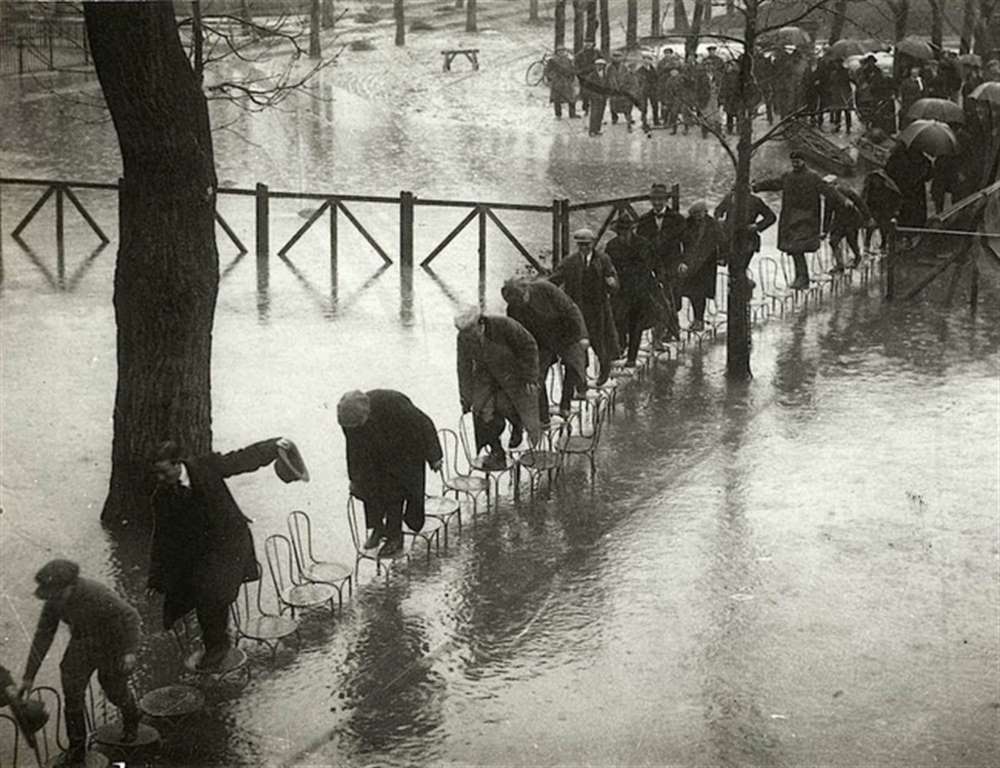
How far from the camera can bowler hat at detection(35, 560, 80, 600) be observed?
7.34m

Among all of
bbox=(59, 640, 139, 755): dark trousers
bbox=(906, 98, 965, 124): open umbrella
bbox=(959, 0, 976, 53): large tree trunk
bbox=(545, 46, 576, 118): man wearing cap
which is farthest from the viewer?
bbox=(545, 46, 576, 118): man wearing cap

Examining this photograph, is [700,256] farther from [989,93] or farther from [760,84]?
[760,84]

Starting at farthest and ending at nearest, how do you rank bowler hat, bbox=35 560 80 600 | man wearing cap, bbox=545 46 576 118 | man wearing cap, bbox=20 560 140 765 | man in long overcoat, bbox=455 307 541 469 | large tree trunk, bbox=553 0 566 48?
large tree trunk, bbox=553 0 566 48 < man wearing cap, bbox=545 46 576 118 < man in long overcoat, bbox=455 307 541 469 < man wearing cap, bbox=20 560 140 765 < bowler hat, bbox=35 560 80 600

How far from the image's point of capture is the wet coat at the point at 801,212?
60.9 feet

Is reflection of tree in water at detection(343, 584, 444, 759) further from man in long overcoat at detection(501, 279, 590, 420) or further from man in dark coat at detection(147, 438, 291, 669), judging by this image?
man in long overcoat at detection(501, 279, 590, 420)

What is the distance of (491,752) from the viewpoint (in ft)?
25.7

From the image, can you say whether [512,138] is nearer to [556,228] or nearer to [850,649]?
[556,228]

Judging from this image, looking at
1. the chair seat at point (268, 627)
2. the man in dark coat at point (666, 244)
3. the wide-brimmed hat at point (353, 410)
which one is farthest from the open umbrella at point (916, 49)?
the chair seat at point (268, 627)

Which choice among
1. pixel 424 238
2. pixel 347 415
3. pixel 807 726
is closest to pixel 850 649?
pixel 807 726

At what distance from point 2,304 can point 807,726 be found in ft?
42.4

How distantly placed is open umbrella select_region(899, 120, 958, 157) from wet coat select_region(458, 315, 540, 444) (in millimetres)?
10932

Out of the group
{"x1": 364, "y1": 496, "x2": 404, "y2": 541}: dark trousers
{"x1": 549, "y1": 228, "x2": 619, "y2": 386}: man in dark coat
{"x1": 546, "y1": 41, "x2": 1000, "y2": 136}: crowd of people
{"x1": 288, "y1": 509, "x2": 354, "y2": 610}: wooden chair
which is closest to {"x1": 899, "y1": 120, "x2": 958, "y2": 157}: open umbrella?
{"x1": 546, "y1": 41, "x2": 1000, "y2": 136}: crowd of people

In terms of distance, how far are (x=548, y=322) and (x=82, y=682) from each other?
247 inches

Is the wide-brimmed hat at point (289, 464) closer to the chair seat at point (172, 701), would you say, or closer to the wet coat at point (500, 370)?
the chair seat at point (172, 701)
